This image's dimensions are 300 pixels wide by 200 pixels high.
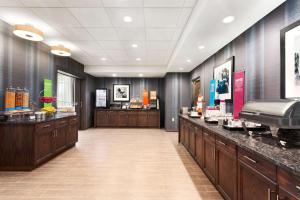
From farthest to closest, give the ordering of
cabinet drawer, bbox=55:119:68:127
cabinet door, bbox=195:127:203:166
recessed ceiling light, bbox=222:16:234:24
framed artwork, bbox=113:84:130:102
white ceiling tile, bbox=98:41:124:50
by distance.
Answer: framed artwork, bbox=113:84:130:102 < white ceiling tile, bbox=98:41:124:50 < cabinet drawer, bbox=55:119:68:127 < cabinet door, bbox=195:127:203:166 < recessed ceiling light, bbox=222:16:234:24

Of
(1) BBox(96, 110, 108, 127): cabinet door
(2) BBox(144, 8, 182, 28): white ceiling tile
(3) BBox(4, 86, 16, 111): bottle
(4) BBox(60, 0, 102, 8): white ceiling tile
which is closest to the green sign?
(3) BBox(4, 86, 16, 111): bottle

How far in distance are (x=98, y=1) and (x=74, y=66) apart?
432 centimetres

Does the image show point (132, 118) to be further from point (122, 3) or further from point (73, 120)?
point (122, 3)

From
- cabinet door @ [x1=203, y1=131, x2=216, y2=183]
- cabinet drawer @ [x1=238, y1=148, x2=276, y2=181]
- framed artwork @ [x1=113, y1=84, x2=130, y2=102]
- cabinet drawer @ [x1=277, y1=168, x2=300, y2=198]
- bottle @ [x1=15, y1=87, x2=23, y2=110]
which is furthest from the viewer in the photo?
framed artwork @ [x1=113, y1=84, x2=130, y2=102]

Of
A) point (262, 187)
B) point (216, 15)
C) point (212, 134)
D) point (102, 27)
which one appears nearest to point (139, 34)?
point (102, 27)

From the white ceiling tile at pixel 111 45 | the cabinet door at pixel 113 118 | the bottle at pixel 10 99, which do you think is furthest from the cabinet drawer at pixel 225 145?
the cabinet door at pixel 113 118

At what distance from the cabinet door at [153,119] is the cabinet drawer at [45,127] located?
542cm

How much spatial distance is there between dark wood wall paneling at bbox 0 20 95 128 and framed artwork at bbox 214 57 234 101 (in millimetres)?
4769

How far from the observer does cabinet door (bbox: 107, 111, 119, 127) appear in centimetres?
871

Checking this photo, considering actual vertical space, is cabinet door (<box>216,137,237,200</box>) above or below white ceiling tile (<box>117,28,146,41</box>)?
below

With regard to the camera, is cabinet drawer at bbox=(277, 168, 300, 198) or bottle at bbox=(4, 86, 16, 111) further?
bottle at bbox=(4, 86, 16, 111)

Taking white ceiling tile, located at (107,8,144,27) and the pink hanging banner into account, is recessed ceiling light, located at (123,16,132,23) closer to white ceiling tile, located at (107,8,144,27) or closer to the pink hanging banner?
white ceiling tile, located at (107,8,144,27)

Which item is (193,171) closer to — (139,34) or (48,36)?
(139,34)

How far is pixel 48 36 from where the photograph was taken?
13.7ft
